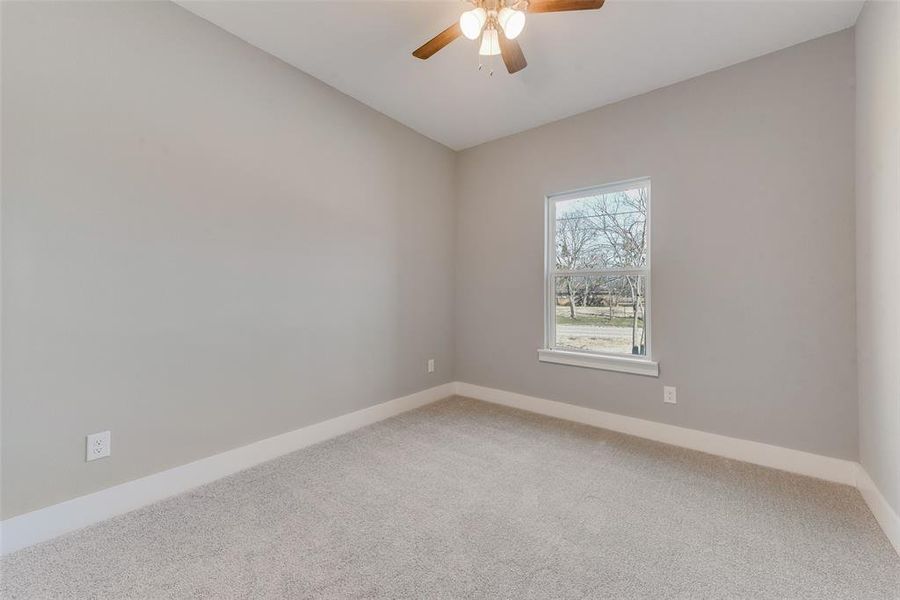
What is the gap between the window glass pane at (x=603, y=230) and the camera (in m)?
2.81

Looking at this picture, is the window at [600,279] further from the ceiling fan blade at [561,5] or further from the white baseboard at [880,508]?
the ceiling fan blade at [561,5]

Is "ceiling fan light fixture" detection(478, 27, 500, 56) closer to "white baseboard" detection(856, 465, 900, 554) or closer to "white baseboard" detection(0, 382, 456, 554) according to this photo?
"white baseboard" detection(0, 382, 456, 554)

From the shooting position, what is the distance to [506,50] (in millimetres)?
1838

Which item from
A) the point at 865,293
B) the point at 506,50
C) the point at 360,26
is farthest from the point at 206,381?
the point at 865,293

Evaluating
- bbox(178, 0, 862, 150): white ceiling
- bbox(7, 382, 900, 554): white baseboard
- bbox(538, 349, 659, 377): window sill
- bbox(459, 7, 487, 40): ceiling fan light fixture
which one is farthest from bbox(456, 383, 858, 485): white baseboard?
bbox(459, 7, 487, 40): ceiling fan light fixture

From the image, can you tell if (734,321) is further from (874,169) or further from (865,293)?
(874,169)

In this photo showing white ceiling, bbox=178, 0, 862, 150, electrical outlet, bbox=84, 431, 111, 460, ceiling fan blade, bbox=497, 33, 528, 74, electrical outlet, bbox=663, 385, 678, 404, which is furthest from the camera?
electrical outlet, bbox=663, 385, 678, 404

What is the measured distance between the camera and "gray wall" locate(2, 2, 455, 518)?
1.53 m

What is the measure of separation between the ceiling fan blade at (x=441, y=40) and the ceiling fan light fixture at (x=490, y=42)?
15 centimetres

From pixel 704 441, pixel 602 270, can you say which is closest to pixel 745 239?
pixel 602 270

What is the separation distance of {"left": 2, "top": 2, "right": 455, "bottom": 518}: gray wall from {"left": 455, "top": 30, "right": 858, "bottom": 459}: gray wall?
1907 millimetres

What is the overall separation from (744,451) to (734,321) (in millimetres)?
818

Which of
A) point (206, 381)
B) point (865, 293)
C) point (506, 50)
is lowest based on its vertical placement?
point (206, 381)

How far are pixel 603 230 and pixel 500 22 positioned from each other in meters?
1.81
